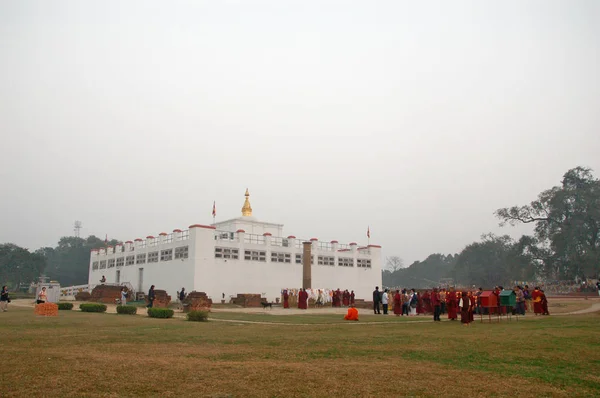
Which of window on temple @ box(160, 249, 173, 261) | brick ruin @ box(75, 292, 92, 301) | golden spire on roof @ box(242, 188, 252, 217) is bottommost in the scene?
brick ruin @ box(75, 292, 92, 301)

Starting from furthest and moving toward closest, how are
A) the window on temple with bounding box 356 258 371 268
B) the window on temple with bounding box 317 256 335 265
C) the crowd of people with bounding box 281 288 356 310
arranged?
the window on temple with bounding box 356 258 371 268 → the window on temple with bounding box 317 256 335 265 → the crowd of people with bounding box 281 288 356 310

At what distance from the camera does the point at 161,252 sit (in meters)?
42.6

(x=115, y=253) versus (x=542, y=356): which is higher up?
(x=115, y=253)

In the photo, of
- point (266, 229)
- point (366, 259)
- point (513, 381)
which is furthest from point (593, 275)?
point (513, 381)

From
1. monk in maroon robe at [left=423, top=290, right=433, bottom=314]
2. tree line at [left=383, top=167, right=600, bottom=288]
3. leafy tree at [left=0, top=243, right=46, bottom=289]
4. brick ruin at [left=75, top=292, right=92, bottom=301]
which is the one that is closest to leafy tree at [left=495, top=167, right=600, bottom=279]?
tree line at [left=383, top=167, right=600, bottom=288]

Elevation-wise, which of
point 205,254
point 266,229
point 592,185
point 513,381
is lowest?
point 513,381

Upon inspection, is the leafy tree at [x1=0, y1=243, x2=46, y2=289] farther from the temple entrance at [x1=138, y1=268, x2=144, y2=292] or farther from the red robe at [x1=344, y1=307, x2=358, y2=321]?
the red robe at [x1=344, y1=307, x2=358, y2=321]

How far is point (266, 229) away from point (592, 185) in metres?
38.7

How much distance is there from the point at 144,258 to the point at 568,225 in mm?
46413

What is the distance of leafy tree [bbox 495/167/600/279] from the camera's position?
2210 inches

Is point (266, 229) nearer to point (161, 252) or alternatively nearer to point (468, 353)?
point (161, 252)

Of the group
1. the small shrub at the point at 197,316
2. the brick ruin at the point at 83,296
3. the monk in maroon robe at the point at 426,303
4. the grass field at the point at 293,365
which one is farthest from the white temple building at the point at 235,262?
the grass field at the point at 293,365

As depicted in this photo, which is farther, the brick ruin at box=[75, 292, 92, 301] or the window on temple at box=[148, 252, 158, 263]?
the window on temple at box=[148, 252, 158, 263]

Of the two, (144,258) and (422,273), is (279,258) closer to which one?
(144,258)
